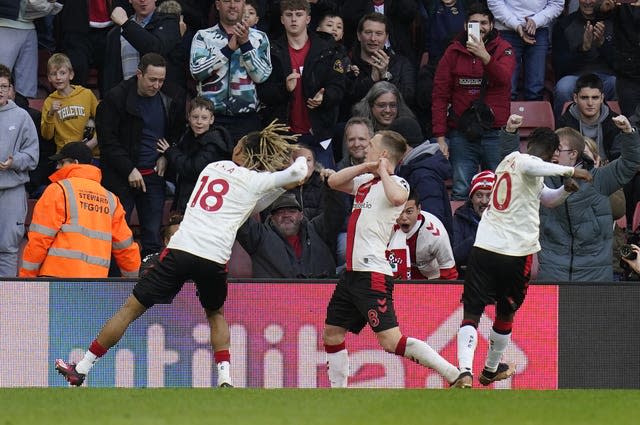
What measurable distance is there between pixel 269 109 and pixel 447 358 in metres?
3.73

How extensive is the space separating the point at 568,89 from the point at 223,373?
5.68 meters

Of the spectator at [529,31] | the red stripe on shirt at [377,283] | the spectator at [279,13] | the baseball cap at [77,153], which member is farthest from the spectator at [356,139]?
the red stripe on shirt at [377,283]

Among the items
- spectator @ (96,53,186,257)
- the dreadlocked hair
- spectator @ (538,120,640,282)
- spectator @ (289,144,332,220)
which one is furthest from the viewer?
spectator @ (96,53,186,257)

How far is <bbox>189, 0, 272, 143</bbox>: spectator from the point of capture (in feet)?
45.2

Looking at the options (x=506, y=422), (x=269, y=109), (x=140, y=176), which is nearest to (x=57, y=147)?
(x=140, y=176)

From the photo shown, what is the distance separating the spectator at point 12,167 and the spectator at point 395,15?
142 inches

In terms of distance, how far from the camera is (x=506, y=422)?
8.26m

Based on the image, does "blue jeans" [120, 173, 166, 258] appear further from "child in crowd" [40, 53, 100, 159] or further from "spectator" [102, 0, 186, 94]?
"spectator" [102, 0, 186, 94]

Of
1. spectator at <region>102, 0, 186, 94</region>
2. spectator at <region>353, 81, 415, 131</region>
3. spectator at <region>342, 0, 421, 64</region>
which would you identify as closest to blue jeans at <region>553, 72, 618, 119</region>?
spectator at <region>342, 0, 421, 64</region>

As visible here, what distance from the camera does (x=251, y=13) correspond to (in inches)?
555

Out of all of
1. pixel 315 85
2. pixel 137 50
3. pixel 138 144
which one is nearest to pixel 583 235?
pixel 315 85

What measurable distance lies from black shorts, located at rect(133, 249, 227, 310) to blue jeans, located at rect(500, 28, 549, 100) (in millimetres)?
5399

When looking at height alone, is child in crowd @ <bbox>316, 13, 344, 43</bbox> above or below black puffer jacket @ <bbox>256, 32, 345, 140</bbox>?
above

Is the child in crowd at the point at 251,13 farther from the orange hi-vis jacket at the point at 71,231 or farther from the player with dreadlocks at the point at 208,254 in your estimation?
the player with dreadlocks at the point at 208,254
